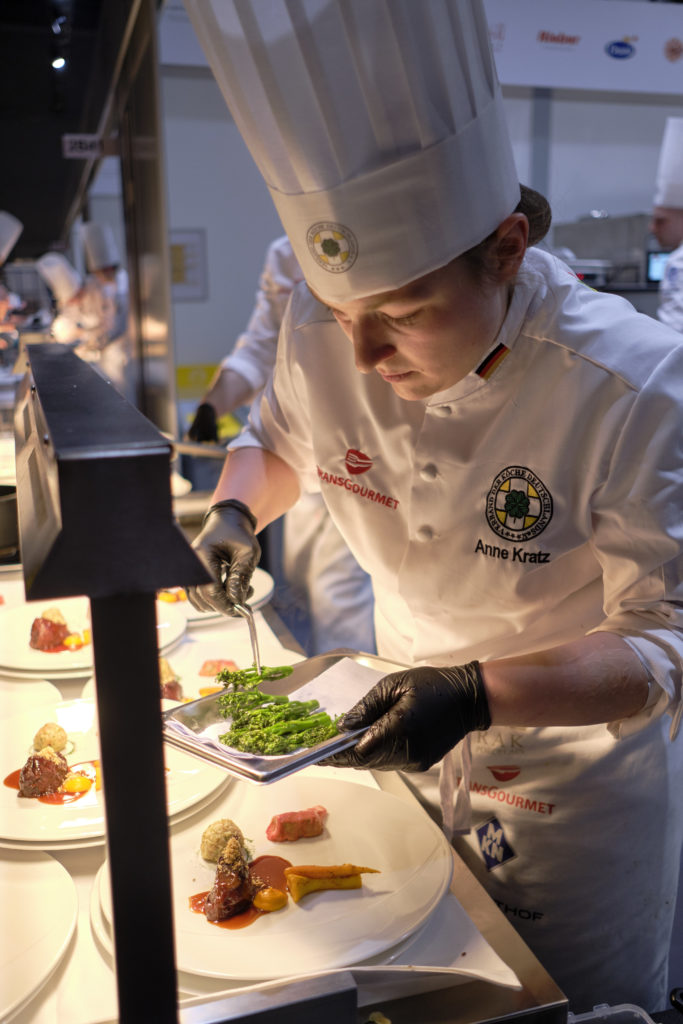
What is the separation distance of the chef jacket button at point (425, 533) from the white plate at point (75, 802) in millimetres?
473

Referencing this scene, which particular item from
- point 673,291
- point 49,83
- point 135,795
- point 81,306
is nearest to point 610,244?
point 673,291

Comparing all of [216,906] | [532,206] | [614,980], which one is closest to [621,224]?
[532,206]

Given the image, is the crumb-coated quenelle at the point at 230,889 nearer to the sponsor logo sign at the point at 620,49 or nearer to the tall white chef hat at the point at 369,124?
the tall white chef hat at the point at 369,124

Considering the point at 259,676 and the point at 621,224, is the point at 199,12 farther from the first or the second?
the point at 621,224

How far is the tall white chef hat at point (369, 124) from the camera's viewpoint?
0.95 metres

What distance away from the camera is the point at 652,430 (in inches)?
44.4

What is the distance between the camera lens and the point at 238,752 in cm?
93

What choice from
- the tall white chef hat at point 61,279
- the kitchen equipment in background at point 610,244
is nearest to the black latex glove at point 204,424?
the kitchen equipment in background at point 610,244

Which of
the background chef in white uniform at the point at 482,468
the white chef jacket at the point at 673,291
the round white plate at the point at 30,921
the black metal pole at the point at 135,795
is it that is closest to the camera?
the black metal pole at the point at 135,795

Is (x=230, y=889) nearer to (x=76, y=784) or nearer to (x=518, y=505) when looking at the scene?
(x=76, y=784)

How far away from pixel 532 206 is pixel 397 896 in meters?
0.94

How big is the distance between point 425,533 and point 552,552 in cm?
21

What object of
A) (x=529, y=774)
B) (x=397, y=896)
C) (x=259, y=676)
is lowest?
(x=529, y=774)

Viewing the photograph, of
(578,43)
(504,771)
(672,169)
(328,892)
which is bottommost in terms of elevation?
(504,771)
